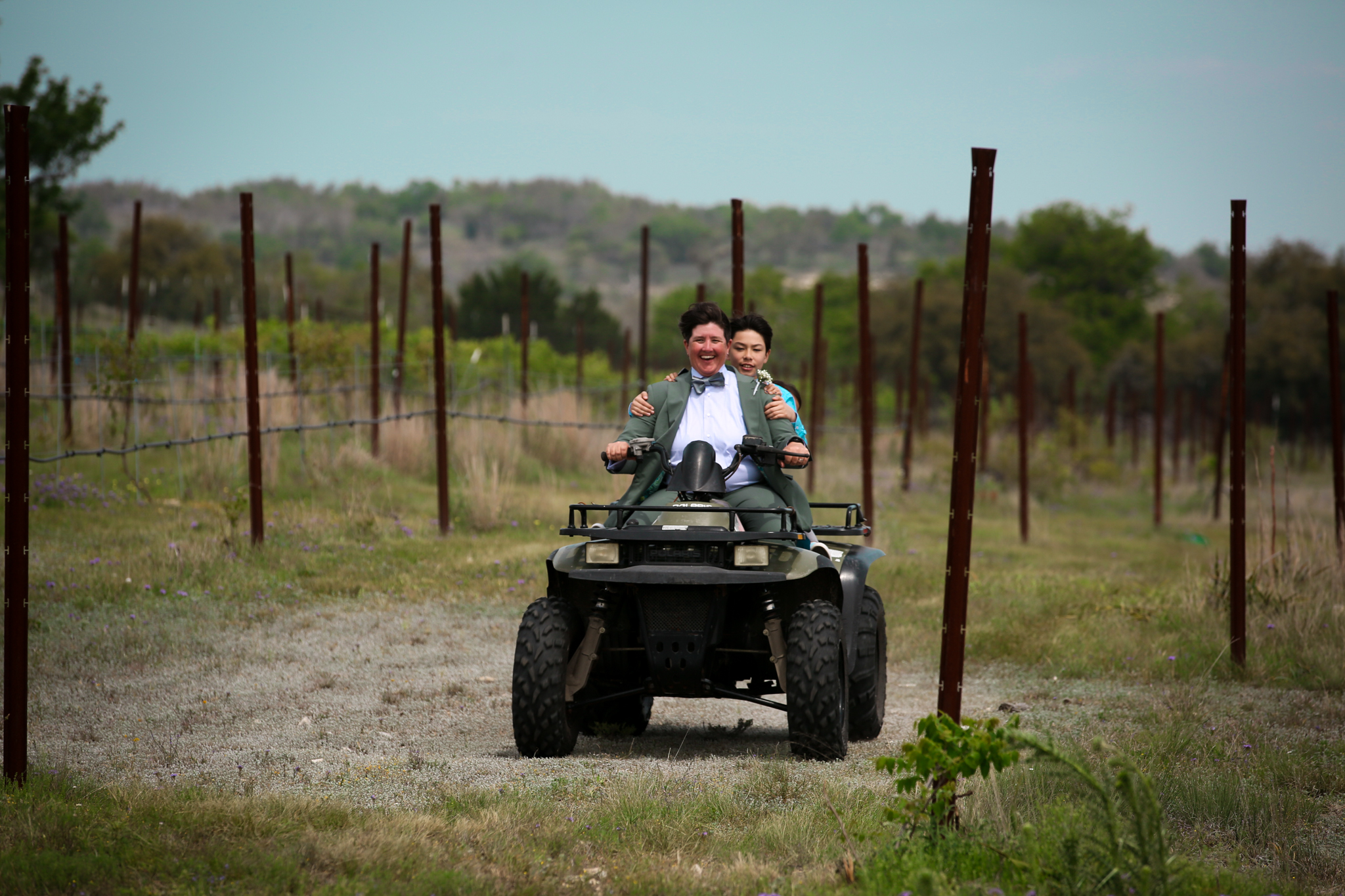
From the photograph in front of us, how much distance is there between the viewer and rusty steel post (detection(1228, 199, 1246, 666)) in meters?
9.26

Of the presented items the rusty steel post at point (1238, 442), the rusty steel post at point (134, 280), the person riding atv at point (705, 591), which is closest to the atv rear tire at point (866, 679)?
the person riding atv at point (705, 591)

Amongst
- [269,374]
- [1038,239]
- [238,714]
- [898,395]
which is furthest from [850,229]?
[238,714]

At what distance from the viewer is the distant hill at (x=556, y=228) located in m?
118

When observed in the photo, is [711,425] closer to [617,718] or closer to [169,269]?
[617,718]

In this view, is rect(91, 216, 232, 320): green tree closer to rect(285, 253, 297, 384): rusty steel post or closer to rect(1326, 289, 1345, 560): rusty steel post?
rect(285, 253, 297, 384): rusty steel post

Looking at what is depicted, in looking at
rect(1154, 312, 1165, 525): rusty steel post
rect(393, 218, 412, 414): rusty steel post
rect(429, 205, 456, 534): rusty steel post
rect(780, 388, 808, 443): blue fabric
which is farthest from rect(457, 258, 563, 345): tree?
rect(780, 388, 808, 443): blue fabric

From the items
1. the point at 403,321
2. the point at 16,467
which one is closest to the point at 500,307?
the point at 403,321

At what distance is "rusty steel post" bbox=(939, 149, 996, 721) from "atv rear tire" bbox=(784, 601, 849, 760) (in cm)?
108

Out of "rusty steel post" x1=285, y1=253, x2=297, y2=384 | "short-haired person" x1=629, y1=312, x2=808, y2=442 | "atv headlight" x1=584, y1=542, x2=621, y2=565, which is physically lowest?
"atv headlight" x1=584, y1=542, x2=621, y2=565

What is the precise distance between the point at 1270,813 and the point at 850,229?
157 m

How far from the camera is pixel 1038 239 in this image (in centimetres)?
7894

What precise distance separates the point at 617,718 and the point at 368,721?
4.50ft

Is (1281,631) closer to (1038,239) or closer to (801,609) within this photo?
(801,609)

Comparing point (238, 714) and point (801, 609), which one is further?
point (238, 714)
